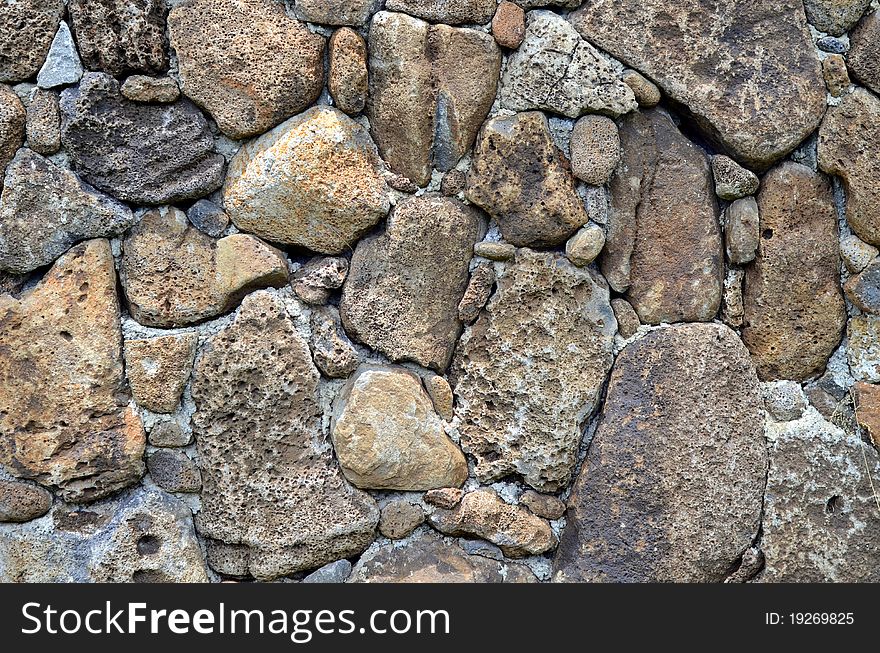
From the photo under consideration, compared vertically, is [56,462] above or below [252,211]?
below

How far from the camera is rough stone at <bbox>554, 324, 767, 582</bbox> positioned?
201cm

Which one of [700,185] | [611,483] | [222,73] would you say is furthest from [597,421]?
[222,73]

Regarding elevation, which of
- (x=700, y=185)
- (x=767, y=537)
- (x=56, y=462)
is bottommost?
(x=56, y=462)

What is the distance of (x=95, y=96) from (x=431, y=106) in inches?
29.4

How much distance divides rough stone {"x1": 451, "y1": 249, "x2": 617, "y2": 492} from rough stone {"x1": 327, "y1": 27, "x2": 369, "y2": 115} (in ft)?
1.77

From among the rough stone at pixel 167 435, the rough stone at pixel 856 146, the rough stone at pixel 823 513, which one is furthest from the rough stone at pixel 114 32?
the rough stone at pixel 823 513

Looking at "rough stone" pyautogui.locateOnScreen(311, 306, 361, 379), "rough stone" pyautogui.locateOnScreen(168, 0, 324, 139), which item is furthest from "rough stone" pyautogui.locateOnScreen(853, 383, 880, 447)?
"rough stone" pyautogui.locateOnScreen(168, 0, 324, 139)

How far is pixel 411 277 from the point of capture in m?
1.96

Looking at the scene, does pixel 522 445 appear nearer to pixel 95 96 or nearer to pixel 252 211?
pixel 252 211

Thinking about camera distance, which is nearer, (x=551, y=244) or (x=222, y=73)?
(x=222, y=73)

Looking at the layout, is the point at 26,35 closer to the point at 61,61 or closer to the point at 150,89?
the point at 61,61

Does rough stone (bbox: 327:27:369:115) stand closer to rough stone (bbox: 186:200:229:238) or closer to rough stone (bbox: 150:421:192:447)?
rough stone (bbox: 186:200:229:238)

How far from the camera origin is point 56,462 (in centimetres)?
192

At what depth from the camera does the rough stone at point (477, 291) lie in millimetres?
1995
